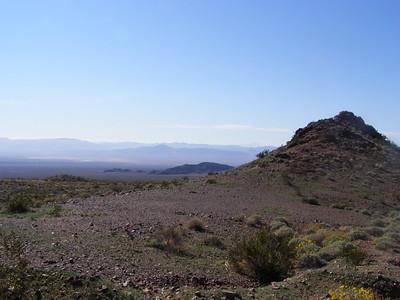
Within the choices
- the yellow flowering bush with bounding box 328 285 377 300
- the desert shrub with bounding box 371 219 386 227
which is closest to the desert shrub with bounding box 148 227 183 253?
the yellow flowering bush with bounding box 328 285 377 300

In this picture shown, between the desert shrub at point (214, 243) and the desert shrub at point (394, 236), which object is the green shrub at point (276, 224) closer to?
the desert shrub at point (394, 236)

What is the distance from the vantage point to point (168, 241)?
51.6ft

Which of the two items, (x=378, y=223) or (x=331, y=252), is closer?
(x=331, y=252)

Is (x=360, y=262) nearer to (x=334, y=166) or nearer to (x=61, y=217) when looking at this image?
(x=61, y=217)

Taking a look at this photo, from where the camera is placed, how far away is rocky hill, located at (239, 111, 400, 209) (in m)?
37.4

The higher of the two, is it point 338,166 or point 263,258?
point 338,166

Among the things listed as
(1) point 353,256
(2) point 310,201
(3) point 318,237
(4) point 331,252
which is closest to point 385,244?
(3) point 318,237

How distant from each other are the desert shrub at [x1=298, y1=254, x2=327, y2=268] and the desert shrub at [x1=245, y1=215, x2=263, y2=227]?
798 centimetres

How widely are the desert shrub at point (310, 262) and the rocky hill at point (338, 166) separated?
19523 millimetres

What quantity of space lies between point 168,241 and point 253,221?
Result: 749 cm

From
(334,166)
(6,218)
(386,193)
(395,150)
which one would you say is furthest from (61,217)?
(395,150)

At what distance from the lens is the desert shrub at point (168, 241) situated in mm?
15299

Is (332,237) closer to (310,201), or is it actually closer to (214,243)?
(214,243)

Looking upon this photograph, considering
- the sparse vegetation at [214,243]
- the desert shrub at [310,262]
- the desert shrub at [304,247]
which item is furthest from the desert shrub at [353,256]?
the sparse vegetation at [214,243]
